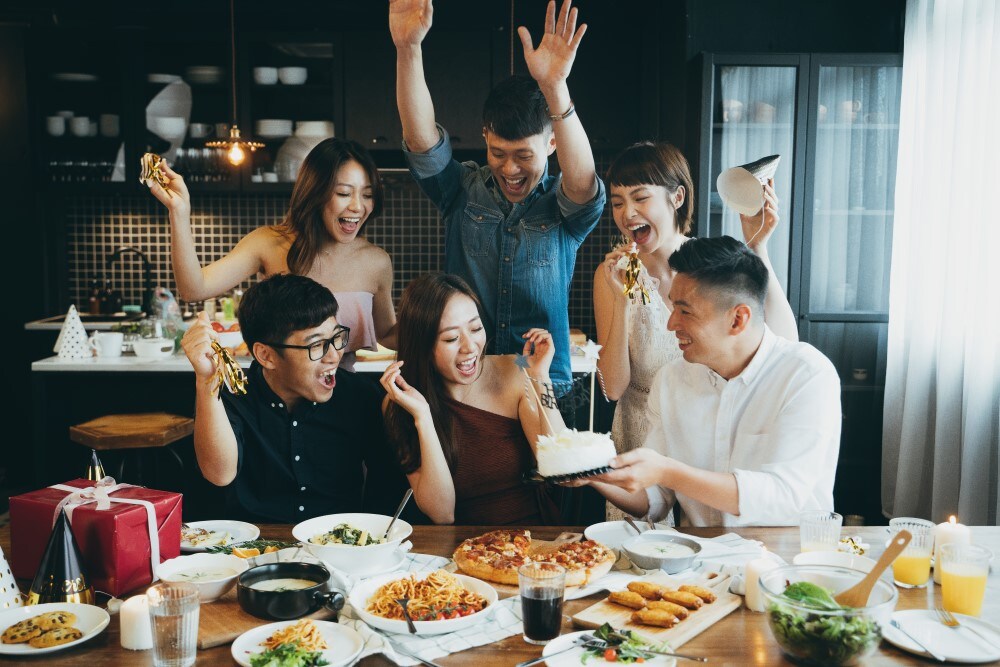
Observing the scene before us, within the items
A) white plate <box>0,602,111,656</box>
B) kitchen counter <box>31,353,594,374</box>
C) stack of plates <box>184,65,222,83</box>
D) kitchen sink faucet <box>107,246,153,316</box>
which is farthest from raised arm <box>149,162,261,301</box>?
kitchen sink faucet <box>107,246,153,316</box>

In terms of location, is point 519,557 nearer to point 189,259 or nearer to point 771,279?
point 771,279

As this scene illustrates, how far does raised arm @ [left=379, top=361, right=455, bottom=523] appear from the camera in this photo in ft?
7.06

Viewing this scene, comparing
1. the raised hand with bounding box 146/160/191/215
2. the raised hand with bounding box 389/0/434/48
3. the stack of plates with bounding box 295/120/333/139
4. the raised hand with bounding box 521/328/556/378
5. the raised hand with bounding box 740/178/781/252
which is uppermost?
the stack of plates with bounding box 295/120/333/139

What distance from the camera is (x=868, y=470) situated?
4512 millimetres

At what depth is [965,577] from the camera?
Result: 60.4 inches

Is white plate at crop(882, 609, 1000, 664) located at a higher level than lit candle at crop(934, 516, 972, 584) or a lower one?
lower

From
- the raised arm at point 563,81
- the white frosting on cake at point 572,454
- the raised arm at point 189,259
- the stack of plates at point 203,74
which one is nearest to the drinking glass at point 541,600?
the white frosting on cake at point 572,454

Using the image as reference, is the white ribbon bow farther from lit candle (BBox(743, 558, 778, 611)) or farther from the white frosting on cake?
lit candle (BBox(743, 558, 778, 611))

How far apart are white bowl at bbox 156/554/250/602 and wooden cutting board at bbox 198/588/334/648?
22mm

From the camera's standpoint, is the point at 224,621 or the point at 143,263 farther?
the point at 143,263

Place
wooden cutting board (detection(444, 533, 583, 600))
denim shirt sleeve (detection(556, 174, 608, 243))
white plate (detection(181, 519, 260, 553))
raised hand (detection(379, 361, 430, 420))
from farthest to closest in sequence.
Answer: denim shirt sleeve (detection(556, 174, 608, 243))
raised hand (detection(379, 361, 430, 420))
white plate (detection(181, 519, 260, 553))
wooden cutting board (detection(444, 533, 583, 600))

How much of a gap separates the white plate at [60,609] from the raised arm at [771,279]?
1864 millimetres

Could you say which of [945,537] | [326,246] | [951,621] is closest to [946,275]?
[945,537]

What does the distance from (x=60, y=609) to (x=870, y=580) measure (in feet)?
4.37
